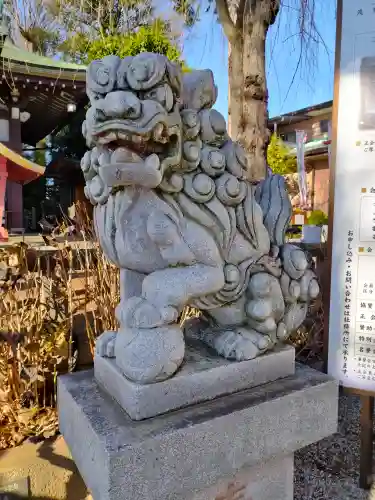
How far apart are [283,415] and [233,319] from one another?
346 mm

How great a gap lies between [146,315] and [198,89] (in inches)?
27.8

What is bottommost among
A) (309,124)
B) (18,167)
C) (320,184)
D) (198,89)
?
(198,89)

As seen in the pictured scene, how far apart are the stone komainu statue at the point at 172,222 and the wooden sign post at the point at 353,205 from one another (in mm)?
538

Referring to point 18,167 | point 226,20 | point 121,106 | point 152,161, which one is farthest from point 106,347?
point 18,167

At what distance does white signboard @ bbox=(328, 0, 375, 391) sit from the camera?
1.75 m

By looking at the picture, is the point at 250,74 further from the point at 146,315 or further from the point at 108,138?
the point at 146,315

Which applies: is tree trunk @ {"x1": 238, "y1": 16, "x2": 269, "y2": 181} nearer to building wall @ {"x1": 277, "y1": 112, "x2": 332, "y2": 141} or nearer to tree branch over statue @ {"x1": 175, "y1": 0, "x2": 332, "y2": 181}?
tree branch over statue @ {"x1": 175, "y1": 0, "x2": 332, "y2": 181}

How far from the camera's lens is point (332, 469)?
2.18m

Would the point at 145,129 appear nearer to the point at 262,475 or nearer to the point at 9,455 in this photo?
the point at 262,475

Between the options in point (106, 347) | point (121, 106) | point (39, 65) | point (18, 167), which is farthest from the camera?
point (18, 167)

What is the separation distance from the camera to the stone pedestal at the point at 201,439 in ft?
3.26

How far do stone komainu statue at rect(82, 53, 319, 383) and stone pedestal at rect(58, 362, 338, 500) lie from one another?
14cm

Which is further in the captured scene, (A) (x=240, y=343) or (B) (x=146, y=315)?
(A) (x=240, y=343)

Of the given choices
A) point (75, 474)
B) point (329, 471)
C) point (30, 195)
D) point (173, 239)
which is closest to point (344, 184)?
point (173, 239)
